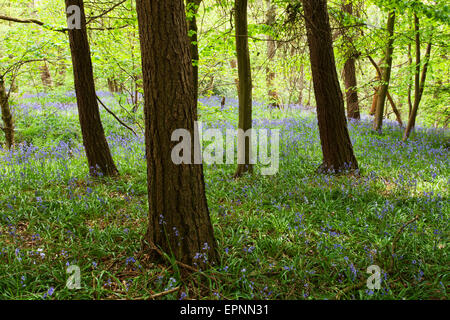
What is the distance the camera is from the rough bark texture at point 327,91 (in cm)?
512

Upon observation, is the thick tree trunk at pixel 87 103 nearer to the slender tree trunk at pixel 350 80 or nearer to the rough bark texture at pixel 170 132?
the rough bark texture at pixel 170 132

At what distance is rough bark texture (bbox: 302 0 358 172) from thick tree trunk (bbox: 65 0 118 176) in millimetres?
4191

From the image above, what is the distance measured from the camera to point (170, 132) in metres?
2.61

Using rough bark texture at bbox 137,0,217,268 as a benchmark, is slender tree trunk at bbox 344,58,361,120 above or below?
above

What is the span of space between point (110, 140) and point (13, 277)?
6.53 m

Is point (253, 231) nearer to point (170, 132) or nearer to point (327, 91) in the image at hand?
point (170, 132)

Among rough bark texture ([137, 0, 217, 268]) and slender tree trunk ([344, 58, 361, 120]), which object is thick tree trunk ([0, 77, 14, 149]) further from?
slender tree trunk ([344, 58, 361, 120])

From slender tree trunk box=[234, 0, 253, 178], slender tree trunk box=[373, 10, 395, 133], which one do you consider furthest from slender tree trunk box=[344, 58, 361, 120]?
slender tree trunk box=[234, 0, 253, 178]

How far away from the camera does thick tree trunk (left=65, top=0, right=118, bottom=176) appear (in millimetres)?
4961

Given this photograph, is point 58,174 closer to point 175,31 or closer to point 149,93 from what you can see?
point 149,93

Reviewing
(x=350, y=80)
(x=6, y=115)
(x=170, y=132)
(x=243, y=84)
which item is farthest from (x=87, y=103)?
(x=350, y=80)

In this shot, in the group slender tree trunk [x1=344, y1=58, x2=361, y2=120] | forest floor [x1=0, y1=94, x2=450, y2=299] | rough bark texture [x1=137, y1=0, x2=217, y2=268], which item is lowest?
forest floor [x1=0, y1=94, x2=450, y2=299]

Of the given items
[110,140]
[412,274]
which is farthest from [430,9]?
[110,140]

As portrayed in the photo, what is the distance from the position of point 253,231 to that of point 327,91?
3.30 m
